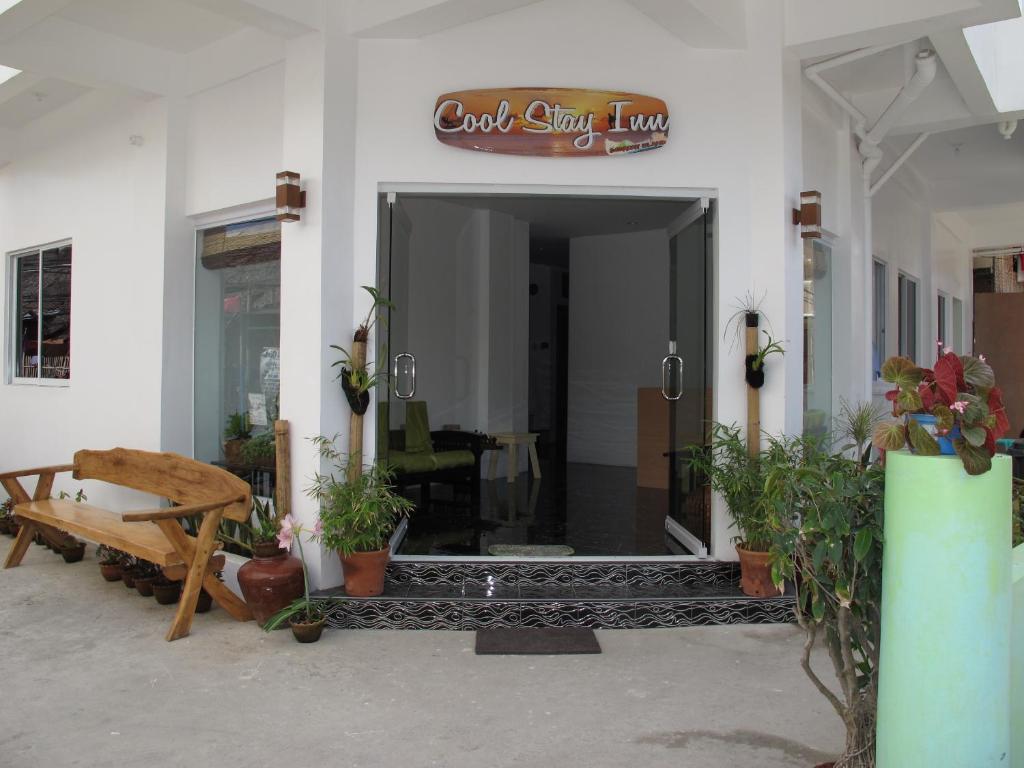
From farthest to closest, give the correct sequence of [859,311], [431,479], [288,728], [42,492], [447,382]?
[447,382], [431,479], [859,311], [42,492], [288,728]

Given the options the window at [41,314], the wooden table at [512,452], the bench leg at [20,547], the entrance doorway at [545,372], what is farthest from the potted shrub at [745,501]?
the window at [41,314]

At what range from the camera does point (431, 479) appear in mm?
6492

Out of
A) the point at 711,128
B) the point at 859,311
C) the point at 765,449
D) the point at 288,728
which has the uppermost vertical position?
the point at 711,128

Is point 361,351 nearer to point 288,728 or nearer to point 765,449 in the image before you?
point 288,728

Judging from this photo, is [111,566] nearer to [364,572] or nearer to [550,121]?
[364,572]

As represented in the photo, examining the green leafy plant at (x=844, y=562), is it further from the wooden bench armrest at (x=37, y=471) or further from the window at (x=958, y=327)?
the window at (x=958, y=327)

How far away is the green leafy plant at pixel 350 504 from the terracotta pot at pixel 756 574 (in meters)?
1.78

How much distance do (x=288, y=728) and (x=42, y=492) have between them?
340 cm

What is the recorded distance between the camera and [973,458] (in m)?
1.95

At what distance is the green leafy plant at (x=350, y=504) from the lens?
4016 mm

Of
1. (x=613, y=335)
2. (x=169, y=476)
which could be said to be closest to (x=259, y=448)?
(x=169, y=476)

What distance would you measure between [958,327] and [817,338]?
7317 millimetres

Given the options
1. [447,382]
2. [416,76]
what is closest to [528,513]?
[447,382]

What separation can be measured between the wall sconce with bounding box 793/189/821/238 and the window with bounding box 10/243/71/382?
17.7ft
